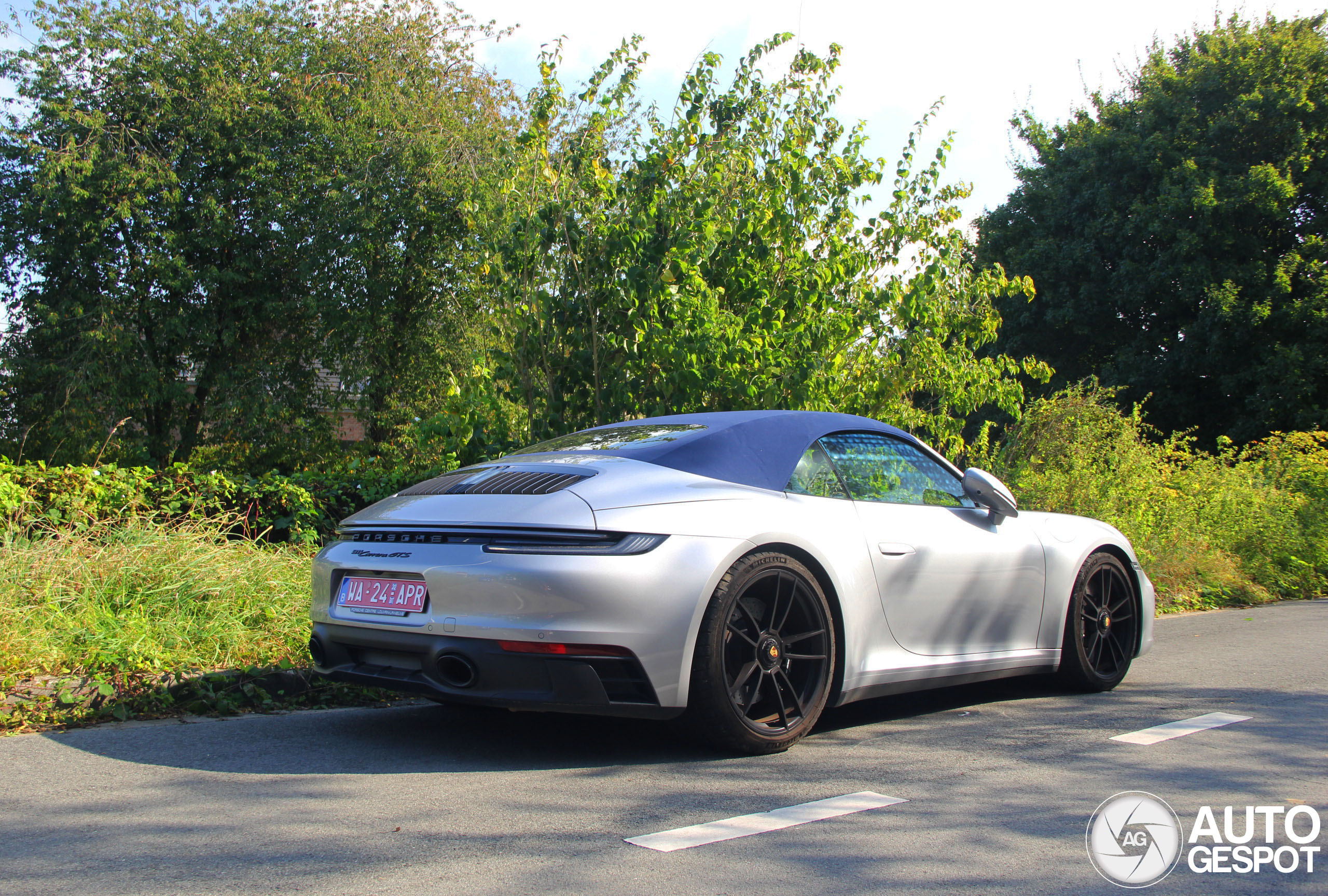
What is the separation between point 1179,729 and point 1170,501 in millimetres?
7941

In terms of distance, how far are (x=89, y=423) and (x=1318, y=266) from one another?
2915 centimetres

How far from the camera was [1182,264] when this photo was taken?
2831cm

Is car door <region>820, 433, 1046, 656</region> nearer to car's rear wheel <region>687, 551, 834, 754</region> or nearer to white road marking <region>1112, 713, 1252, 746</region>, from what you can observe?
car's rear wheel <region>687, 551, 834, 754</region>

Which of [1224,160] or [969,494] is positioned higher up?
[1224,160]

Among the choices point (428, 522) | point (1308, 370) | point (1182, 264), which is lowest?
point (428, 522)

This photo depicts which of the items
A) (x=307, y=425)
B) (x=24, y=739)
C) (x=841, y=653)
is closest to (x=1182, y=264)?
(x=307, y=425)

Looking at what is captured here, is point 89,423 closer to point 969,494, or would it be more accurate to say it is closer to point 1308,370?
point 969,494

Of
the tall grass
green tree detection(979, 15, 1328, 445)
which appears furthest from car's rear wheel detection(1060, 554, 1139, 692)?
green tree detection(979, 15, 1328, 445)

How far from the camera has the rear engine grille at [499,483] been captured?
411 cm

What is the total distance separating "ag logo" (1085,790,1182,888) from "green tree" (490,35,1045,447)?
4.81 meters

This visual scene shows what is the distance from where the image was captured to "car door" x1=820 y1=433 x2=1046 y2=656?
4.68m

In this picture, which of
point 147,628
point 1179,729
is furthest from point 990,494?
point 147,628

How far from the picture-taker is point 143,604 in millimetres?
5852

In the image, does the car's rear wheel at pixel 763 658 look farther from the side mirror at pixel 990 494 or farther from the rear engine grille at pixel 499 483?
the side mirror at pixel 990 494
